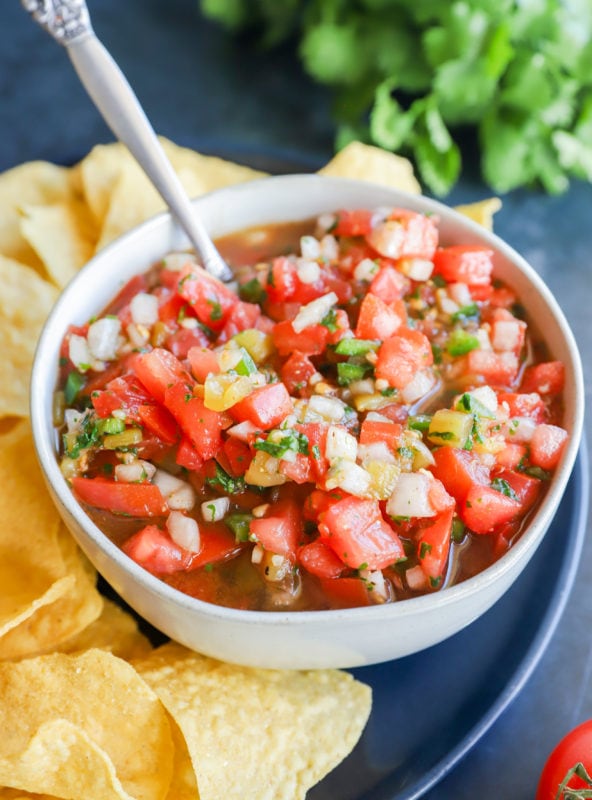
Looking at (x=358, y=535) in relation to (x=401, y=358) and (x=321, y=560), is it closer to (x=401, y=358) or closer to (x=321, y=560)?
(x=321, y=560)

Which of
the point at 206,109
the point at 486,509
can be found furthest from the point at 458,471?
the point at 206,109

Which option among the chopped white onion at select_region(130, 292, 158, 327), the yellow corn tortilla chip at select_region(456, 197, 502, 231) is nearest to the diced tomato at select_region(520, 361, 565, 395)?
the yellow corn tortilla chip at select_region(456, 197, 502, 231)

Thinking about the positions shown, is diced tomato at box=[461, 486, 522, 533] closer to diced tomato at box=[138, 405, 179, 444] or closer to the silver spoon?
diced tomato at box=[138, 405, 179, 444]

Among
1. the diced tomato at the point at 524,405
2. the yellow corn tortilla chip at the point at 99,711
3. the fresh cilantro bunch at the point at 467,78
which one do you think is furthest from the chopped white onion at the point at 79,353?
the fresh cilantro bunch at the point at 467,78

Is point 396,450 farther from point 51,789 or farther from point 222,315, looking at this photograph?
point 51,789

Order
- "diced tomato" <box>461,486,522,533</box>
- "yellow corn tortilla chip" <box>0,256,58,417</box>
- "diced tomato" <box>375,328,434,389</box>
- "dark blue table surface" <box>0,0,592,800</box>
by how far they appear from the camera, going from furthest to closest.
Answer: "dark blue table surface" <box>0,0,592,800</box>, "yellow corn tortilla chip" <box>0,256,58,417</box>, "diced tomato" <box>375,328,434,389</box>, "diced tomato" <box>461,486,522,533</box>

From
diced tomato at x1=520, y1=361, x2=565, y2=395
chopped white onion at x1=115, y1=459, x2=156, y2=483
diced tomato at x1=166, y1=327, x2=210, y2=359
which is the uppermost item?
diced tomato at x1=166, y1=327, x2=210, y2=359
